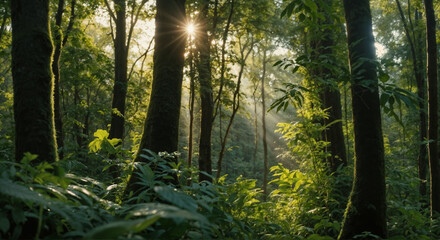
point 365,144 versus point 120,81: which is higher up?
point 120,81

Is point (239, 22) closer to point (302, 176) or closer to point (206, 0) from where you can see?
point (206, 0)

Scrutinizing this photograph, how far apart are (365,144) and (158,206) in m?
2.68

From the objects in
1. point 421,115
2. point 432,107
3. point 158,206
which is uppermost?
point 421,115

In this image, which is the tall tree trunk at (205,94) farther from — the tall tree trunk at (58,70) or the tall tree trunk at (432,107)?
the tall tree trunk at (432,107)

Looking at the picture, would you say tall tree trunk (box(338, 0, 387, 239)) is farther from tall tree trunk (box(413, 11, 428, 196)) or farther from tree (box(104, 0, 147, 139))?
tall tree trunk (box(413, 11, 428, 196))

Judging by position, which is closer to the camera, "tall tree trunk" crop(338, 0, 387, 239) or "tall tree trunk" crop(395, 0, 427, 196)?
"tall tree trunk" crop(338, 0, 387, 239)

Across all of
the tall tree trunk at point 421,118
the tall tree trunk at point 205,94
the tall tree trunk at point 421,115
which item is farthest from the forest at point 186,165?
the tall tree trunk at point 421,115

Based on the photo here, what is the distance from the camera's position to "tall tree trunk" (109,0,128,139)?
11086mm

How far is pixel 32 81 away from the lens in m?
2.41

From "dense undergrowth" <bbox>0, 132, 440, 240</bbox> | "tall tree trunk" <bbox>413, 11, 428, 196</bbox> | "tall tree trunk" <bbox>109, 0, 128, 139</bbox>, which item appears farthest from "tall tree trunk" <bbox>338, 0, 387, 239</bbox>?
"tall tree trunk" <bbox>413, 11, 428, 196</bbox>

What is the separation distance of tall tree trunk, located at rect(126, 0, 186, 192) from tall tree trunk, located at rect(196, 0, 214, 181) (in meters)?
5.79

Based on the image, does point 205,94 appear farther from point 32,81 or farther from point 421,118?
point 421,118

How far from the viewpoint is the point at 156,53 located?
4062mm

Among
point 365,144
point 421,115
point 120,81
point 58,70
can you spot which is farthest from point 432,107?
point 120,81
